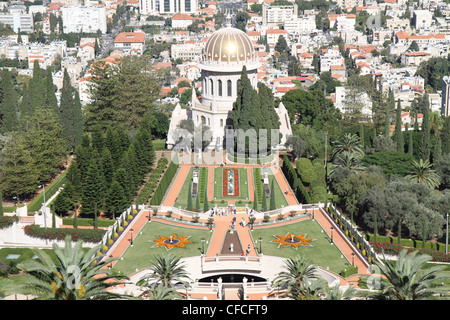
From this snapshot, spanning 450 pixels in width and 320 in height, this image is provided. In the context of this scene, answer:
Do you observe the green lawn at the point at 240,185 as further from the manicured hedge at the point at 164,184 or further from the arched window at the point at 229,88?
the arched window at the point at 229,88

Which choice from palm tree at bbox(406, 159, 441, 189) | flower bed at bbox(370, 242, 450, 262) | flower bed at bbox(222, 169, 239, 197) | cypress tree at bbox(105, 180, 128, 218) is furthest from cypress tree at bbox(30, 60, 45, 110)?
flower bed at bbox(370, 242, 450, 262)

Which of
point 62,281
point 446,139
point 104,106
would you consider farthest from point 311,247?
point 104,106

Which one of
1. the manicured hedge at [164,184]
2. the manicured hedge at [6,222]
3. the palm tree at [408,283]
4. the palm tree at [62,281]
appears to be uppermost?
the palm tree at [62,281]

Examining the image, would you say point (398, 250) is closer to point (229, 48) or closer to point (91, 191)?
point (91, 191)

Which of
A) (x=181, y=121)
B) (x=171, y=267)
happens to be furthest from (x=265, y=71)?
(x=171, y=267)

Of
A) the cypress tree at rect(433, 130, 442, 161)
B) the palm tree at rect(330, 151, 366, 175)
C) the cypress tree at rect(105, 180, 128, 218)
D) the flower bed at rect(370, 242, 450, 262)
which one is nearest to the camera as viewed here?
the flower bed at rect(370, 242, 450, 262)

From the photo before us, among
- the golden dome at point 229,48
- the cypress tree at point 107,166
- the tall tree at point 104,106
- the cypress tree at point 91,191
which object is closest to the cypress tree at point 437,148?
the golden dome at point 229,48

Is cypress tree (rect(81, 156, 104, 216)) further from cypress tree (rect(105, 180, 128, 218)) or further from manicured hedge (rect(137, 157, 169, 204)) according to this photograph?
manicured hedge (rect(137, 157, 169, 204))
